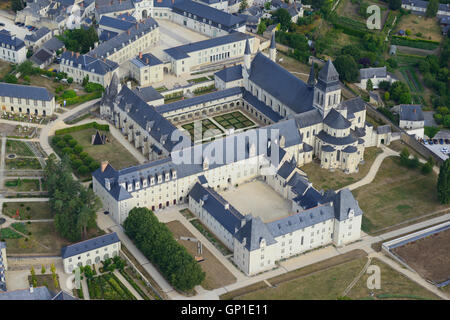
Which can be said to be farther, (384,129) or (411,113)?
(411,113)

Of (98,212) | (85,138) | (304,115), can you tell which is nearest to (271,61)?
(304,115)

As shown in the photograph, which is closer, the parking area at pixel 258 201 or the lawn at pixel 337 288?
the lawn at pixel 337 288

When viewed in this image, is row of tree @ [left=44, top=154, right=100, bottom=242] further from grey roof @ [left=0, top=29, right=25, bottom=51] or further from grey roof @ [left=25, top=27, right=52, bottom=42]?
grey roof @ [left=25, top=27, right=52, bottom=42]

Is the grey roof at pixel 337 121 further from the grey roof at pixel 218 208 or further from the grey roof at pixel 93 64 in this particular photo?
the grey roof at pixel 93 64

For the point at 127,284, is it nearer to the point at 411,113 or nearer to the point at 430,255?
the point at 430,255

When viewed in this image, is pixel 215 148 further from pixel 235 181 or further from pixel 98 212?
pixel 98 212

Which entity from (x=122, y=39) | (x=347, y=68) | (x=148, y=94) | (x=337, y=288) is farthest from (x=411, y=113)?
(x=122, y=39)

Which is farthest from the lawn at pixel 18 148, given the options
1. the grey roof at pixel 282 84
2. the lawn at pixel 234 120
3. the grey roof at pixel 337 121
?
the grey roof at pixel 337 121
